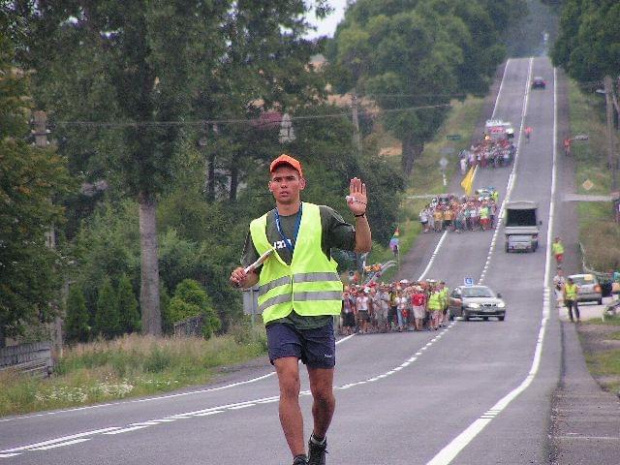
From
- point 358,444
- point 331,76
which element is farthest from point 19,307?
point 331,76

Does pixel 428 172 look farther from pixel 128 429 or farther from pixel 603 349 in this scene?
pixel 128 429

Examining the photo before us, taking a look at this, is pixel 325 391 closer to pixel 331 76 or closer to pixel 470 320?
pixel 470 320

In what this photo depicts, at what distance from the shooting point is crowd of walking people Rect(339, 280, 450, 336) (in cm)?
4912

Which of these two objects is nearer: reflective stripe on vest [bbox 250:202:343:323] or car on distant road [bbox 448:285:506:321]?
reflective stripe on vest [bbox 250:202:343:323]

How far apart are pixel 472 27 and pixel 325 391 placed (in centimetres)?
12369

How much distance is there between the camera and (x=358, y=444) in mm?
11711

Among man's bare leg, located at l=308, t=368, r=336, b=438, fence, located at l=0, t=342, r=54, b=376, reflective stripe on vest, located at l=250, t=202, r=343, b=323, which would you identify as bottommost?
fence, located at l=0, t=342, r=54, b=376

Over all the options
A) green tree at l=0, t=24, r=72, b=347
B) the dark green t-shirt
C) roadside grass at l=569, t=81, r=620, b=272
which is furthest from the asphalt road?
roadside grass at l=569, t=81, r=620, b=272

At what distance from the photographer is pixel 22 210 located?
90.2ft

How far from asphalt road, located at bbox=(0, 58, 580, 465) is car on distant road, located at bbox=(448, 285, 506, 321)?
623 centimetres

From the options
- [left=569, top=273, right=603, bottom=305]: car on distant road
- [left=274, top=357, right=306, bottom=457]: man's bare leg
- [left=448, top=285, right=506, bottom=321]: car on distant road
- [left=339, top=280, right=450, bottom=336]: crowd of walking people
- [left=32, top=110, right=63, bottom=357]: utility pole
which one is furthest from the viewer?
[left=569, top=273, right=603, bottom=305]: car on distant road

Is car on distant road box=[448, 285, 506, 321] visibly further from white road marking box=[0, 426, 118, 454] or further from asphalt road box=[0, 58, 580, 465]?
white road marking box=[0, 426, 118, 454]

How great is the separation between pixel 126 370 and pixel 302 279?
75.0ft

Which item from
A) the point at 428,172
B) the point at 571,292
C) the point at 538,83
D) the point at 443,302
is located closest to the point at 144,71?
the point at 443,302
